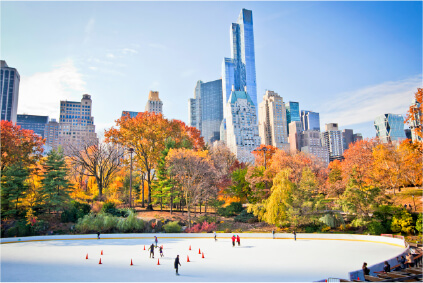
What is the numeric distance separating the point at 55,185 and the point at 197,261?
28937 millimetres

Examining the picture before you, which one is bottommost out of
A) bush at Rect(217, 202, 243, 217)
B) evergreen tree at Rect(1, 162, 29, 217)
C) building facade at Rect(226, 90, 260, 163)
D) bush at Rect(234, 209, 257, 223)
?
bush at Rect(234, 209, 257, 223)

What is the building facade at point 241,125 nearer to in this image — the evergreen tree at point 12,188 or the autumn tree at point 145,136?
the autumn tree at point 145,136

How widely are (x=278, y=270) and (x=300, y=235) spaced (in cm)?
1690

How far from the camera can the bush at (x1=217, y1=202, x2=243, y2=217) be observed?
145 ft

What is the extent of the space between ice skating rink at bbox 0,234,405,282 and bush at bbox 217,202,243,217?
15392 mm

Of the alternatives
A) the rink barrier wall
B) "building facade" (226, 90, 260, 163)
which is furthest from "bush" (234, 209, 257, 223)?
"building facade" (226, 90, 260, 163)

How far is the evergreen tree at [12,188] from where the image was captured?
3734cm

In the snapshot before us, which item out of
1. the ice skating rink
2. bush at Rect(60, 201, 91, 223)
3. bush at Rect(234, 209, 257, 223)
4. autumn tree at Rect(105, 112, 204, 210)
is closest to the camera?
the ice skating rink

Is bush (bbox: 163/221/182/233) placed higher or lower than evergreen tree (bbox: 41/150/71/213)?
lower

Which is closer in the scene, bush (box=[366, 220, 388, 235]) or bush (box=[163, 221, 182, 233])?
bush (box=[366, 220, 388, 235])

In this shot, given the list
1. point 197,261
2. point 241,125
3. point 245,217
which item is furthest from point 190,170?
point 241,125

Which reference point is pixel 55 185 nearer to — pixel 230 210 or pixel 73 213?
pixel 73 213

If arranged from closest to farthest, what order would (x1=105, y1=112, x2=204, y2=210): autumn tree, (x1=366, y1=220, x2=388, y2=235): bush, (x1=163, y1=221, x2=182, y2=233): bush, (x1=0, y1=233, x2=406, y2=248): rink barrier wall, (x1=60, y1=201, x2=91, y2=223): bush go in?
(x1=0, y1=233, x2=406, y2=248): rink barrier wall → (x1=366, y1=220, x2=388, y2=235): bush → (x1=163, y1=221, x2=182, y2=233): bush → (x1=60, y1=201, x2=91, y2=223): bush → (x1=105, y1=112, x2=204, y2=210): autumn tree

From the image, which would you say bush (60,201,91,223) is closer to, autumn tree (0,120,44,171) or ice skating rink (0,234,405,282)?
autumn tree (0,120,44,171)
